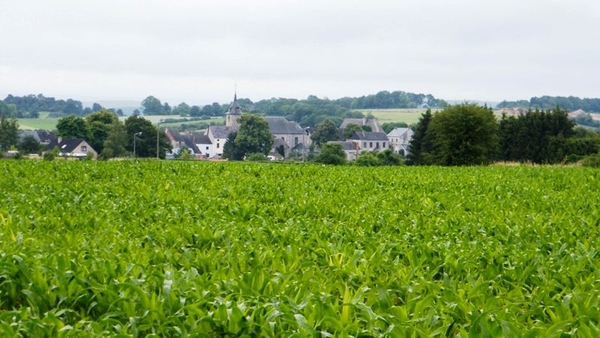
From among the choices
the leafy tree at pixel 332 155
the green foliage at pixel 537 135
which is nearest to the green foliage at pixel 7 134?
the leafy tree at pixel 332 155

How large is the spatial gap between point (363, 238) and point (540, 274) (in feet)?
6.41

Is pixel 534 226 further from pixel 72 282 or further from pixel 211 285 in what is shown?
pixel 72 282

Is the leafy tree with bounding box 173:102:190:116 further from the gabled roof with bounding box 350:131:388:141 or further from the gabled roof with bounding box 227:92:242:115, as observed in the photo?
the gabled roof with bounding box 350:131:388:141

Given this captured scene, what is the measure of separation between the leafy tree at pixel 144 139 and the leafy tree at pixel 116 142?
0.83 metres

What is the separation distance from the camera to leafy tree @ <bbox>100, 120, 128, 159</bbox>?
63.8m

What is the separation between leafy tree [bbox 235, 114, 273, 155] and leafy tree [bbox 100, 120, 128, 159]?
20192 millimetres

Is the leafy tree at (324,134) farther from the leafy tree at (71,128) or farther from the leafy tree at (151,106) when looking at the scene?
the leafy tree at (151,106)

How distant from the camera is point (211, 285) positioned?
408 centimetres

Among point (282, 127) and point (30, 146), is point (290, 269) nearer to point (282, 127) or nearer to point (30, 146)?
point (30, 146)

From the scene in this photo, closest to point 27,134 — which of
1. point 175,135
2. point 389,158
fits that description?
point 175,135

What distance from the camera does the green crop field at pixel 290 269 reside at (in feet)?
11.1

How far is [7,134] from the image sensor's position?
64.6 meters

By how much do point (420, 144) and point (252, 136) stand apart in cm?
2459

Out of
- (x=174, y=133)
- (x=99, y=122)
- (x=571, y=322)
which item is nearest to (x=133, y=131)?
(x=99, y=122)
